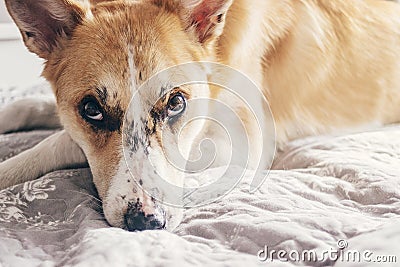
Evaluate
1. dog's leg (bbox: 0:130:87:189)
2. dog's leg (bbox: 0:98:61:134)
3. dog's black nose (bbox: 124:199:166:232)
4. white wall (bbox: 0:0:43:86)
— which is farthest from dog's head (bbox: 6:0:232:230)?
white wall (bbox: 0:0:43:86)

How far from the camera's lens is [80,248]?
95 cm

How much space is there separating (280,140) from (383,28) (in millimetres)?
518

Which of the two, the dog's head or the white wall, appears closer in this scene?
the dog's head

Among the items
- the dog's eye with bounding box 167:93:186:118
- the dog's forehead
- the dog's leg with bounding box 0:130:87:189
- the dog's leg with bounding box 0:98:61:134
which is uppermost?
the dog's forehead

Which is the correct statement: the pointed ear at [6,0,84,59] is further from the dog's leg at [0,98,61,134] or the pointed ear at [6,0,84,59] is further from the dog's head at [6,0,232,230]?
the dog's leg at [0,98,61,134]

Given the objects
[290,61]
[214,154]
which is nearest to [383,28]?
[290,61]

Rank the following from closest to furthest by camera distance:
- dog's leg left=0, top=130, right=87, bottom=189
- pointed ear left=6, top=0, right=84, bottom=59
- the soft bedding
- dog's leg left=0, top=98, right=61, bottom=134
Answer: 1. the soft bedding
2. pointed ear left=6, top=0, right=84, bottom=59
3. dog's leg left=0, top=130, right=87, bottom=189
4. dog's leg left=0, top=98, right=61, bottom=134

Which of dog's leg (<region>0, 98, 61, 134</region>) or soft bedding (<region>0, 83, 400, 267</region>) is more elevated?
soft bedding (<region>0, 83, 400, 267</region>)

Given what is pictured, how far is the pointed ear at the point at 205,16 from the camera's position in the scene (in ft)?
4.45

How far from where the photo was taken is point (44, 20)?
136 centimetres

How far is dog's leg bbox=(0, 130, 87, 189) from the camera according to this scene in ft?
4.83

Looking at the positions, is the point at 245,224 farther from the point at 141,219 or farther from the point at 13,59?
the point at 13,59

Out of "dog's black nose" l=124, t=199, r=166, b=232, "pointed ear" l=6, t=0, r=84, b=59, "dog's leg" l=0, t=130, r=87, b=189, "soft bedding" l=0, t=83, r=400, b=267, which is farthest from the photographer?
"dog's leg" l=0, t=130, r=87, b=189

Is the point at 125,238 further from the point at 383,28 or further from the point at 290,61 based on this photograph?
the point at 383,28
